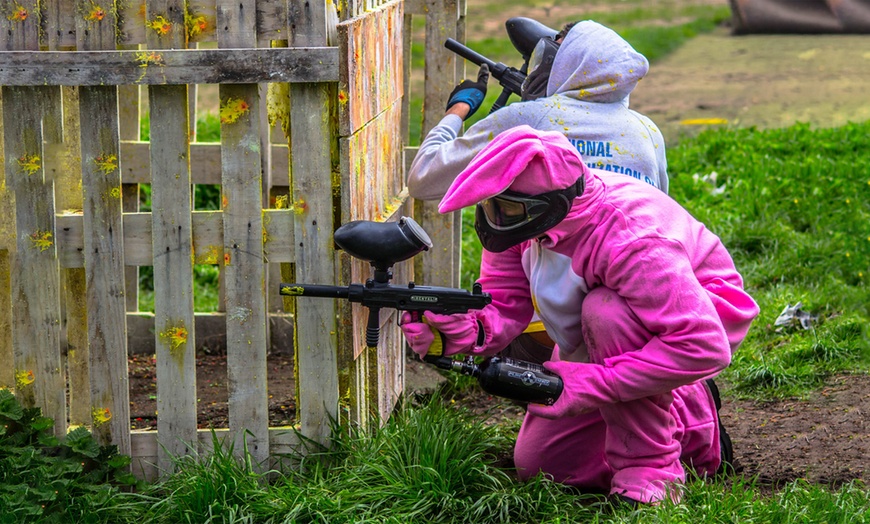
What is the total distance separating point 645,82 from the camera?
11.4 meters

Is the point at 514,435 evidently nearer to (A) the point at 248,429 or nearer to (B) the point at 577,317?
(B) the point at 577,317

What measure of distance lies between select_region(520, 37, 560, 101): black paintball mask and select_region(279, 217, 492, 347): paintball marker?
119 centimetres

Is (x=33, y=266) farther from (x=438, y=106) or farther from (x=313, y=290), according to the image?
(x=438, y=106)

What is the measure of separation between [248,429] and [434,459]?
2.16 feet

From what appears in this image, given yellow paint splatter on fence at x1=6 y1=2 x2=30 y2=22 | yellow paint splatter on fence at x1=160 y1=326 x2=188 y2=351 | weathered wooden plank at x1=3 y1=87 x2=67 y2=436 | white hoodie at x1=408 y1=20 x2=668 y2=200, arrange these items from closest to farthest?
yellow paint splatter on fence at x1=6 y1=2 x2=30 y2=22 < weathered wooden plank at x1=3 y1=87 x2=67 y2=436 < yellow paint splatter on fence at x1=160 y1=326 x2=188 y2=351 < white hoodie at x1=408 y1=20 x2=668 y2=200

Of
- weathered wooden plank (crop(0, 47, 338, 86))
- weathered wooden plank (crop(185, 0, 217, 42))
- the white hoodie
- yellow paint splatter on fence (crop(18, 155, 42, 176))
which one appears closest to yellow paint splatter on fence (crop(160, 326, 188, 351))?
yellow paint splatter on fence (crop(18, 155, 42, 176))

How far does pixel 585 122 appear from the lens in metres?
3.99

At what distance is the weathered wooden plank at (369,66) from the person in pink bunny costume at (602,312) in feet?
1.56

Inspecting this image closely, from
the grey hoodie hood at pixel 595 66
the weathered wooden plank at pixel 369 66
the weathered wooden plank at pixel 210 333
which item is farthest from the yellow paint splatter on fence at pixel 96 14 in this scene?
the weathered wooden plank at pixel 210 333

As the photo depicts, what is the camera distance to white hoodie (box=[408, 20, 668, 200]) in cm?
397

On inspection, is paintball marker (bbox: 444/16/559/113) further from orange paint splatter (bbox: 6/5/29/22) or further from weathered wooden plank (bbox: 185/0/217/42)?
orange paint splatter (bbox: 6/5/29/22)

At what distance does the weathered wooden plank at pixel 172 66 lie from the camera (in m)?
3.36

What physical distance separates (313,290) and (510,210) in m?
0.66

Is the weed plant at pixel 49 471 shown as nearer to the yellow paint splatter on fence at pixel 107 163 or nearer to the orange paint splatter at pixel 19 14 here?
the yellow paint splatter on fence at pixel 107 163
